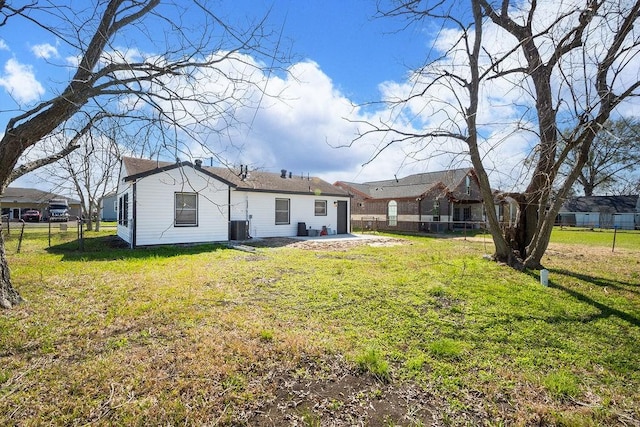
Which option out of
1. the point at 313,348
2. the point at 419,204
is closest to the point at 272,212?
the point at 419,204

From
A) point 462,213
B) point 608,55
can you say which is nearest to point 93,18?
point 608,55

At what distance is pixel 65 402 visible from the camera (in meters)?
2.46

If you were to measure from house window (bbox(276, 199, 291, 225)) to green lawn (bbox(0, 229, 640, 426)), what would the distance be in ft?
31.1

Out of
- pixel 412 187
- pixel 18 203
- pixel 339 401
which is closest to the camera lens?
pixel 339 401

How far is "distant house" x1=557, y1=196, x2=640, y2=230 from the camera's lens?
108ft

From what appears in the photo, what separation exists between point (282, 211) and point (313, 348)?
43.3 feet

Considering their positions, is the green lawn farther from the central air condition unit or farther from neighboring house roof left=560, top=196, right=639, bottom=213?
neighboring house roof left=560, top=196, right=639, bottom=213

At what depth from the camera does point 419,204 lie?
21.8 meters

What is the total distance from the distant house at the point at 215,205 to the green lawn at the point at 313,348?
11.5ft

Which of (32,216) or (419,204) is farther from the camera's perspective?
(32,216)

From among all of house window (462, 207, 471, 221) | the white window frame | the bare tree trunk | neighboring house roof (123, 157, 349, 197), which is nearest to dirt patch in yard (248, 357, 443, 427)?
the bare tree trunk

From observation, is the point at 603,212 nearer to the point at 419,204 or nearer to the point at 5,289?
the point at 419,204

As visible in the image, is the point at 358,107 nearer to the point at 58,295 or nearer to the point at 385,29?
the point at 385,29

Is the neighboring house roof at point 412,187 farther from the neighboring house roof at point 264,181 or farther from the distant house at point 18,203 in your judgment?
the distant house at point 18,203
